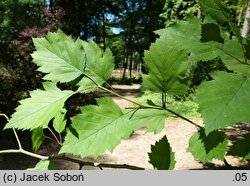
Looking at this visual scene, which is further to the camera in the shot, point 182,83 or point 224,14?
point 182,83

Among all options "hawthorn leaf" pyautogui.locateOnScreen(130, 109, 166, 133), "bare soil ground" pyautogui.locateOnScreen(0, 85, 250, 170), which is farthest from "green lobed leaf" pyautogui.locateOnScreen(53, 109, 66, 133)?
"bare soil ground" pyautogui.locateOnScreen(0, 85, 250, 170)

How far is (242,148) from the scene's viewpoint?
599 millimetres

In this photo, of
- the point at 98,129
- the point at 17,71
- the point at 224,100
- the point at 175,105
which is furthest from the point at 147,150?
the point at 224,100

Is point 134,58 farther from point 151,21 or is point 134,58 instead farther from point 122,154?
point 122,154

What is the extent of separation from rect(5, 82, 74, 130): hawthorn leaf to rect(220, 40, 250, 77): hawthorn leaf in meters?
0.29

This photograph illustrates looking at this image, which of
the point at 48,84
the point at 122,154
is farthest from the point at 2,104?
the point at 48,84

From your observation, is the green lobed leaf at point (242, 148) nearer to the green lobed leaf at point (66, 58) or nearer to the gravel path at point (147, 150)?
the green lobed leaf at point (66, 58)

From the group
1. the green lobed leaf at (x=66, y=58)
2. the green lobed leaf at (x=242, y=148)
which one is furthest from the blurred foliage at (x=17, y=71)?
the green lobed leaf at (x=242, y=148)

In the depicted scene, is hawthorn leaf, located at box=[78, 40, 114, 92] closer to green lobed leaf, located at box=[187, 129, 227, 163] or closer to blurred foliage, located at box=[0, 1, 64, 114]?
green lobed leaf, located at box=[187, 129, 227, 163]

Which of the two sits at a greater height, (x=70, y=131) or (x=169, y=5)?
(x=169, y=5)

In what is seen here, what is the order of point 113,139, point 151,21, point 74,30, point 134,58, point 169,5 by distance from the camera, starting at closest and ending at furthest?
point 113,139 → point 169,5 → point 74,30 → point 151,21 → point 134,58

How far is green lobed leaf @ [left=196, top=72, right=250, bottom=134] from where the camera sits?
16.6 inches

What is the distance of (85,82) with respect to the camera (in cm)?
66

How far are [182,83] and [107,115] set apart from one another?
0.16 metres
